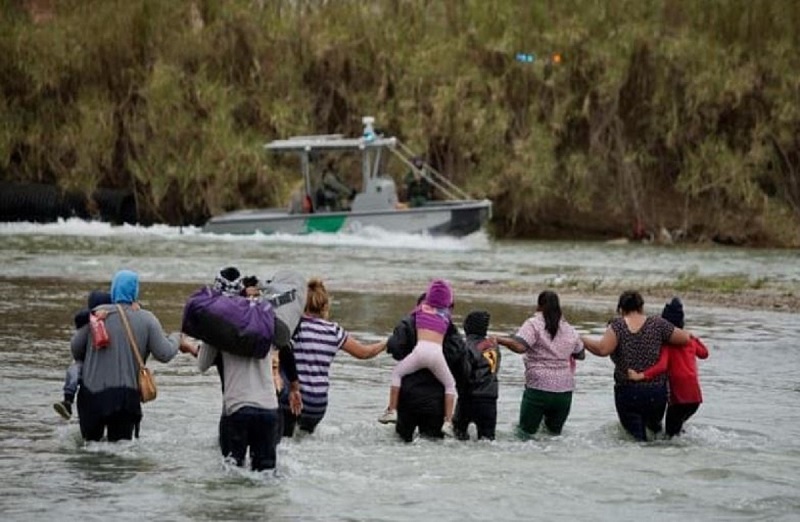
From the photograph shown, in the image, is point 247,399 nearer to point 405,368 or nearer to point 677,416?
point 405,368

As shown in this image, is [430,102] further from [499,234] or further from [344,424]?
[344,424]

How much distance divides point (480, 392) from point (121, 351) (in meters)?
2.83

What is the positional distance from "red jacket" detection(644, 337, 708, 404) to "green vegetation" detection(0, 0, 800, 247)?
32547 millimetres

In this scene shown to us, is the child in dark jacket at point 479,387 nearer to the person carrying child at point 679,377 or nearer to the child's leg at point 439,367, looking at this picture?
the child's leg at point 439,367

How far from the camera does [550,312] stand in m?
13.4

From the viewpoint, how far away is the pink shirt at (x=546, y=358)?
526 inches

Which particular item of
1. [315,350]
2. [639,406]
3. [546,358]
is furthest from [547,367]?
[315,350]

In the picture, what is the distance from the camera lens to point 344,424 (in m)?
14.0

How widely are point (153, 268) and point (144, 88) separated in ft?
57.0

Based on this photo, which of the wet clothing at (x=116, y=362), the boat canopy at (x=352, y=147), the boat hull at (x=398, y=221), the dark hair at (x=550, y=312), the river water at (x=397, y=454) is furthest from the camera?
the boat canopy at (x=352, y=147)

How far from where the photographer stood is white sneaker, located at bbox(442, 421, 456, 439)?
13.5 meters

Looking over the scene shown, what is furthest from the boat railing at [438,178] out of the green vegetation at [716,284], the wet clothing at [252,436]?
the wet clothing at [252,436]

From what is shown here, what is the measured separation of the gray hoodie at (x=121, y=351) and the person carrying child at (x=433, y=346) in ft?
5.94

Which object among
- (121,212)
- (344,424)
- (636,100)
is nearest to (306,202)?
(121,212)
